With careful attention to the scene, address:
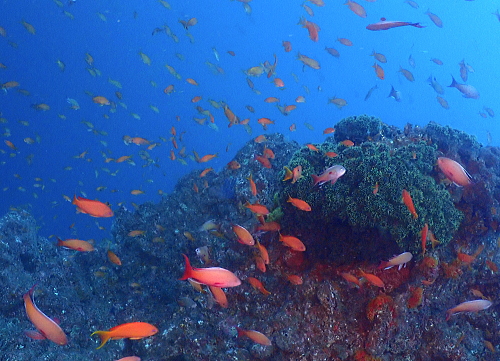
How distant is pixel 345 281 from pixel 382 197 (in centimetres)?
158

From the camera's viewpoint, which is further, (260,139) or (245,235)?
(260,139)

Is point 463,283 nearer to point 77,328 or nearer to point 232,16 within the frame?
point 77,328

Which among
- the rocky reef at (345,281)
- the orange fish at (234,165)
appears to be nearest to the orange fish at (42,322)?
the rocky reef at (345,281)

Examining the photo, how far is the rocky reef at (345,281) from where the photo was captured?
498cm

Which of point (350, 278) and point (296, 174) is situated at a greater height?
point (296, 174)

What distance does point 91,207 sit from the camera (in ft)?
15.1

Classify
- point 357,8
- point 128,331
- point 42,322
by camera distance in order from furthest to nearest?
1. point 357,8
2. point 42,322
3. point 128,331

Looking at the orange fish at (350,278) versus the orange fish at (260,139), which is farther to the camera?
the orange fish at (260,139)

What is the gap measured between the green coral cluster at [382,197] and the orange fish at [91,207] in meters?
2.96

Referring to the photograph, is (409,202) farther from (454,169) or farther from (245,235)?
(245,235)

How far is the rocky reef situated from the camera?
16.3ft

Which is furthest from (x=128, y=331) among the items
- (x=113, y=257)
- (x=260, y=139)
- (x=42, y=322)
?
(x=260, y=139)

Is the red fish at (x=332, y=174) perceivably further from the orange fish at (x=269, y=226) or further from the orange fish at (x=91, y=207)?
the orange fish at (x=91, y=207)

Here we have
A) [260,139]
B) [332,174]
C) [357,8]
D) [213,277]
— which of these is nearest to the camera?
[213,277]
